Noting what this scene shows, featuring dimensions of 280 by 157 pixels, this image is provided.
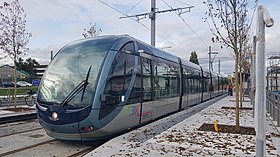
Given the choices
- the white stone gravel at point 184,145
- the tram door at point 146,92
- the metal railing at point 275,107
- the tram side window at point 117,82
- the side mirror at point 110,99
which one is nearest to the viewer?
the white stone gravel at point 184,145

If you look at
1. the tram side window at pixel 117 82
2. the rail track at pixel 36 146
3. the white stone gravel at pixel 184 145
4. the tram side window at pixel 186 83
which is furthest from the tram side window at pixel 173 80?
the rail track at pixel 36 146

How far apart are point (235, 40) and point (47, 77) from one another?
19.6ft

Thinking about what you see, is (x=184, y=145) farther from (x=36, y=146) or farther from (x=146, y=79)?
(x=36, y=146)

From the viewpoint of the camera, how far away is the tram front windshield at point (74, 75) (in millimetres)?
6812

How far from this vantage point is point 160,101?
10.8 meters

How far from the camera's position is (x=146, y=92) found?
30.6ft

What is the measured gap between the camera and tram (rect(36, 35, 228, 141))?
6723mm

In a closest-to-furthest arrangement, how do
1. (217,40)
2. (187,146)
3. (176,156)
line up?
(176,156) → (187,146) → (217,40)

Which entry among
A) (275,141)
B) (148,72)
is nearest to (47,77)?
(148,72)

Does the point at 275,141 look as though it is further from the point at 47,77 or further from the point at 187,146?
the point at 47,77

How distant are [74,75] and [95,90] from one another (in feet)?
2.65

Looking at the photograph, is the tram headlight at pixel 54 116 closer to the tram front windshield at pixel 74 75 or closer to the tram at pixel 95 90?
the tram at pixel 95 90

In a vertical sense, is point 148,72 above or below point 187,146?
above

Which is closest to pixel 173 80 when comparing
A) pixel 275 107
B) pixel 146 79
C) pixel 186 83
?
pixel 186 83
